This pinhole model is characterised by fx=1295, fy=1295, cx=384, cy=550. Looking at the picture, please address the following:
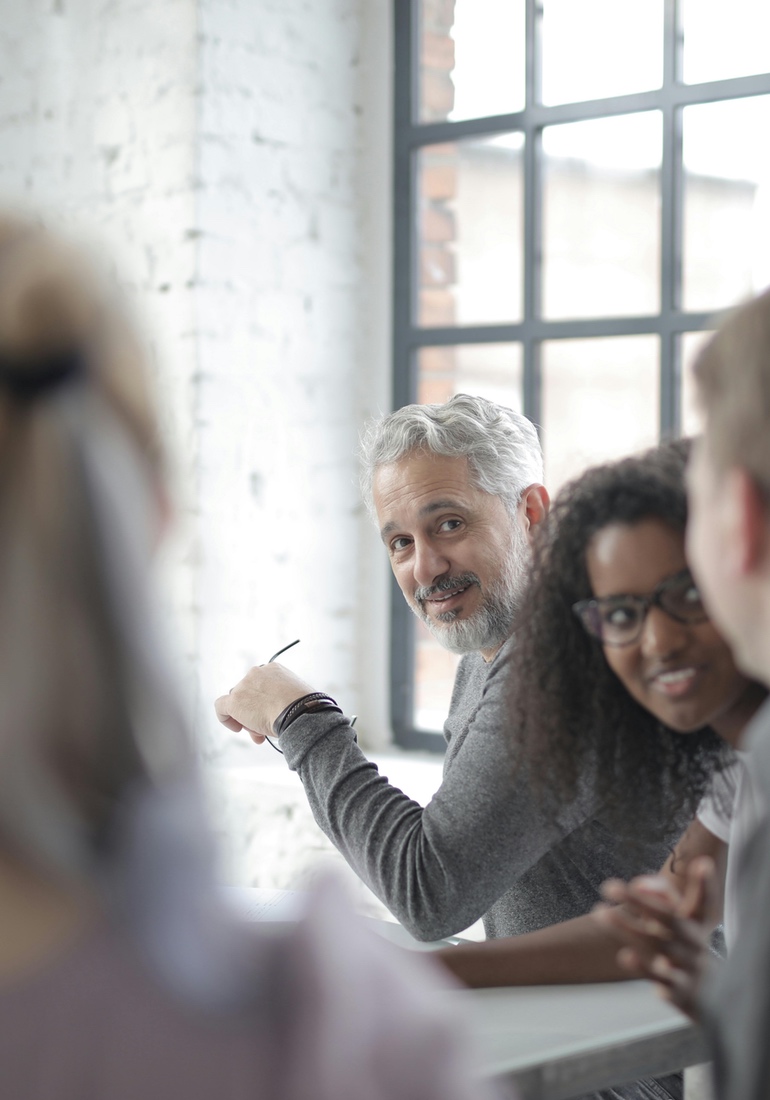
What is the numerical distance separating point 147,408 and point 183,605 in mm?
3121

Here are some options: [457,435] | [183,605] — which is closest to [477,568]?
[457,435]

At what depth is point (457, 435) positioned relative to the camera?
210cm

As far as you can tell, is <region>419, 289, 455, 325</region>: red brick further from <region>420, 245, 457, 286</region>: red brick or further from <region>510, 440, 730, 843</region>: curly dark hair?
<region>510, 440, 730, 843</region>: curly dark hair

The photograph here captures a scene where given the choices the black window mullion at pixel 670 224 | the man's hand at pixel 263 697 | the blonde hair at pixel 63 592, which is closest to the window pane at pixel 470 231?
the black window mullion at pixel 670 224

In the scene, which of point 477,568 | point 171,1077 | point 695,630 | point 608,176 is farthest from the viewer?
point 608,176

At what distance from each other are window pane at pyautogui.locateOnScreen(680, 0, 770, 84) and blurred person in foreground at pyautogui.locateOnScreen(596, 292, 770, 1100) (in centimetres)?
284

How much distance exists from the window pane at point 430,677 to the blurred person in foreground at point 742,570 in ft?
10.4

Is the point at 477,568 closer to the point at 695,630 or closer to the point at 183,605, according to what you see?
the point at 695,630

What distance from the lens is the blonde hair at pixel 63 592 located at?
61cm

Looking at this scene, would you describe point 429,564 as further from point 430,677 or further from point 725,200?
point 430,677

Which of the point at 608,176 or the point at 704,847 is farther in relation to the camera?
the point at 608,176

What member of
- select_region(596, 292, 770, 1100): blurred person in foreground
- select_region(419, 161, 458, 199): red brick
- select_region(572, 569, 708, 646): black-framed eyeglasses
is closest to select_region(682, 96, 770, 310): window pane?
select_region(419, 161, 458, 199): red brick

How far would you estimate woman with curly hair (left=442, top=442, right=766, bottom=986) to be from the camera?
130 centimetres

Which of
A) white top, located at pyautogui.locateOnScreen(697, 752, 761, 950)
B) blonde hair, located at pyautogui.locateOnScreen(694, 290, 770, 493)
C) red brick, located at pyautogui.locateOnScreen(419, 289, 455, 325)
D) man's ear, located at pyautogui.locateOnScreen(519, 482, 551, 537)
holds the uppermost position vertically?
red brick, located at pyautogui.locateOnScreen(419, 289, 455, 325)
